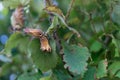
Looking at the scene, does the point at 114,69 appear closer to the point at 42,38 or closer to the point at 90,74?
the point at 90,74

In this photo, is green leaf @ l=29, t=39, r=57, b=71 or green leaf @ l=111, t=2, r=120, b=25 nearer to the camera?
green leaf @ l=29, t=39, r=57, b=71

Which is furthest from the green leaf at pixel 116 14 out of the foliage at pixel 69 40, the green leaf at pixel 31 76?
the green leaf at pixel 31 76

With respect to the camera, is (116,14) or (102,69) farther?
(116,14)

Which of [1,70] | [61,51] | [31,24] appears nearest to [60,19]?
[61,51]

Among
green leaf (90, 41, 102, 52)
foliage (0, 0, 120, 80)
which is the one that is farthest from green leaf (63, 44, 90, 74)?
green leaf (90, 41, 102, 52)

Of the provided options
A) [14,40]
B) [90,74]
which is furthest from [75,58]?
[14,40]

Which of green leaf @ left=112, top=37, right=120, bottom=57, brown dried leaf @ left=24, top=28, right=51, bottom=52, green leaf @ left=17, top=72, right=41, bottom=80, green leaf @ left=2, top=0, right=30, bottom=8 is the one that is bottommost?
green leaf @ left=17, top=72, right=41, bottom=80

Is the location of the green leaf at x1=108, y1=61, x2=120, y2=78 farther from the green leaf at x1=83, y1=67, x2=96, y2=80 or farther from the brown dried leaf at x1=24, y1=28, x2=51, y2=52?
the brown dried leaf at x1=24, y1=28, x2=51, y2=52

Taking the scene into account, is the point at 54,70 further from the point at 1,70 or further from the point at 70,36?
the point at 1,70

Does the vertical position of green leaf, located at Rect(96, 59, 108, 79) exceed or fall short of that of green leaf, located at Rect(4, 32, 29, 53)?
it falls short
